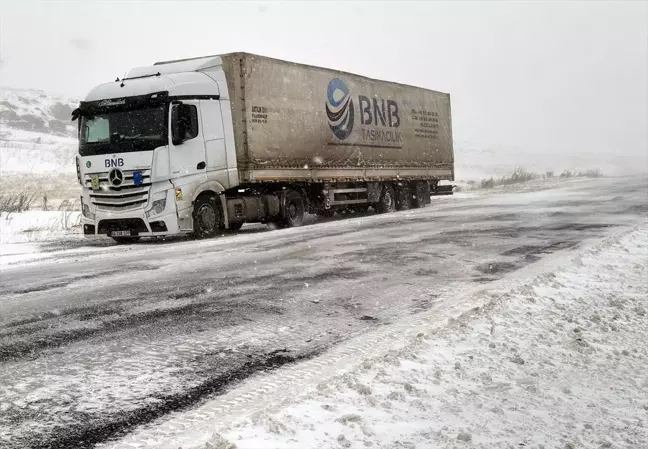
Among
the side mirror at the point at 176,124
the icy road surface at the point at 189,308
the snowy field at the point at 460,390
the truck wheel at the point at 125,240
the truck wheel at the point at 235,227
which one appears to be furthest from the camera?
the truck wheel at the point at 235,227

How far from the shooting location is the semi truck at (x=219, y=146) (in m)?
12.2

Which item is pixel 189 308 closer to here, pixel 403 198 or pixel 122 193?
pixel 122 193

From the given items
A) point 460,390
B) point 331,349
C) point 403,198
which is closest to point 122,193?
point 331,349

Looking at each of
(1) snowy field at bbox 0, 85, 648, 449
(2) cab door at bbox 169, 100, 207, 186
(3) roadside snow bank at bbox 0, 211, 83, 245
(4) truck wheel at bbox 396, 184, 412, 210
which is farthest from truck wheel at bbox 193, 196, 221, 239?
(4) truck wheel at bbox 396, 184, 412, 210

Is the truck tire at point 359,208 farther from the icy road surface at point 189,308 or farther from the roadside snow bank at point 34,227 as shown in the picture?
the roadside snow bank at point 34,227

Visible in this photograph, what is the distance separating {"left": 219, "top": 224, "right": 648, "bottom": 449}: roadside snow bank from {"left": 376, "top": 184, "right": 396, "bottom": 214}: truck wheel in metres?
14.4

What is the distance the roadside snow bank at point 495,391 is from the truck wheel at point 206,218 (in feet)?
27.9

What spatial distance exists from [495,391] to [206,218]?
33.7 feet

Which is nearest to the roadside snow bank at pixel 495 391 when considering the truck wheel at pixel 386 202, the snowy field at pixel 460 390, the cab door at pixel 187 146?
the snowy field at pixel 460 390

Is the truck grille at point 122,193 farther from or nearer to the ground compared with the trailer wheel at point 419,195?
farther from the ground

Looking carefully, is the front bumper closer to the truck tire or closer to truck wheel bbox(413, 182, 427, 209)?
the truck tire

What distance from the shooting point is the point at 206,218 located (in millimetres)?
13070

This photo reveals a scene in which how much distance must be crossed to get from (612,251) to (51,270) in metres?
7.72

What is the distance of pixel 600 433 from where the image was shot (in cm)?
313
